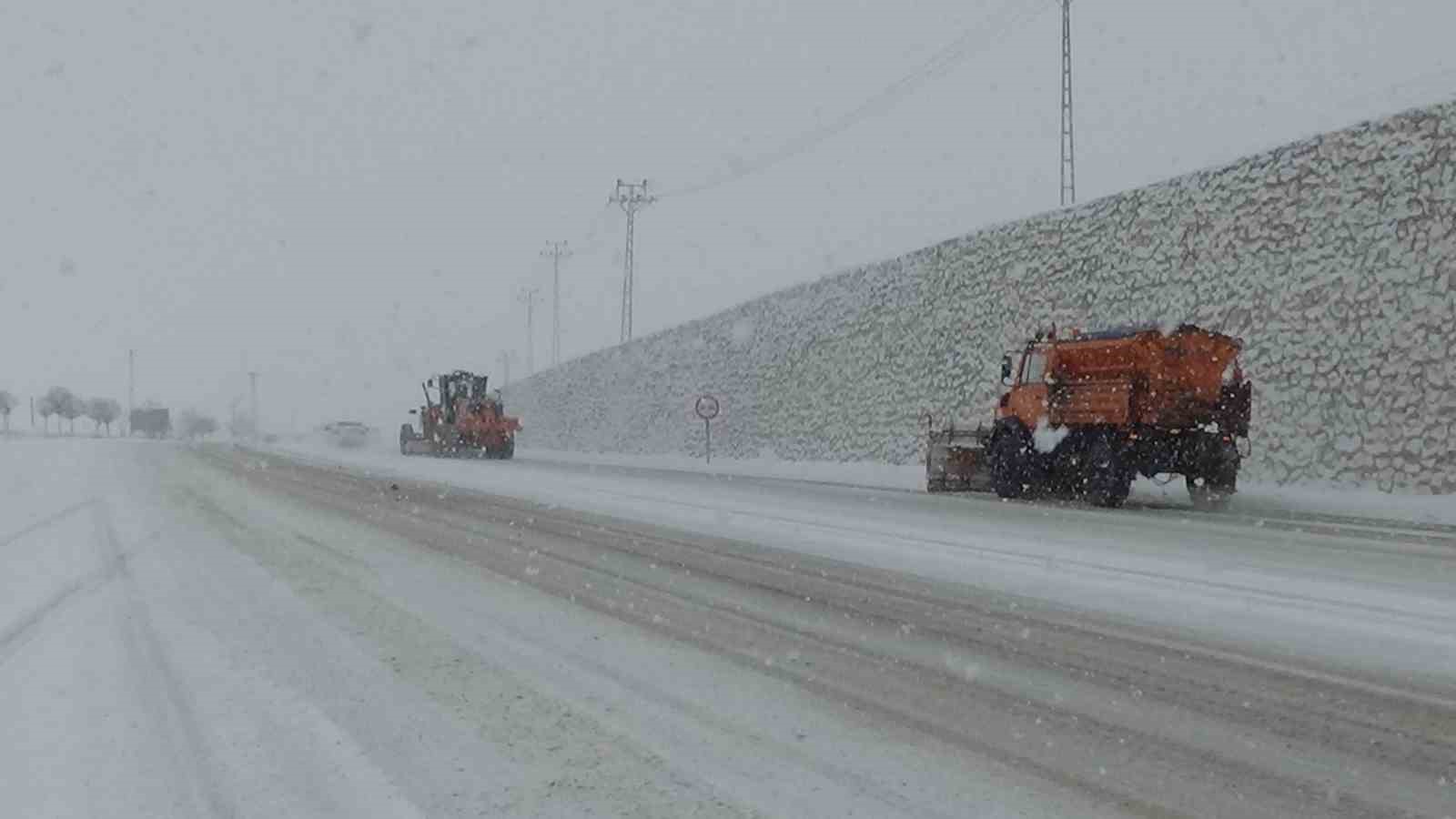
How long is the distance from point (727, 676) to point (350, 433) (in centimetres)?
5892

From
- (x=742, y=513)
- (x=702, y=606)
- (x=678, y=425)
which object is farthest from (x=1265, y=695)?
(x=678, y=425)

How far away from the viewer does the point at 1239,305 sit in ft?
65.2

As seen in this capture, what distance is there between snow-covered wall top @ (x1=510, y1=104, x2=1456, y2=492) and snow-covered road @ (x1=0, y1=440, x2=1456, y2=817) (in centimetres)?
695

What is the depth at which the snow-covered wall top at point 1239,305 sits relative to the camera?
16.7m

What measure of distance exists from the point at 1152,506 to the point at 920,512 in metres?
4.42

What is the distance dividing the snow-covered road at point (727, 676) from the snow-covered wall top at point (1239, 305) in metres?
6.95

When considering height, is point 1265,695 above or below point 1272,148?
below

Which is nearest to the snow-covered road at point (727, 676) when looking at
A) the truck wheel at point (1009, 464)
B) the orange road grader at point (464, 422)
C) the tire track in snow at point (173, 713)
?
the tire track in snow at point (173, 713)

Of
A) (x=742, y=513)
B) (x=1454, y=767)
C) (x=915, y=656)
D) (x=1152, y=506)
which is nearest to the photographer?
(x=1454, y=767)

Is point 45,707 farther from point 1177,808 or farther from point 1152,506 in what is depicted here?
point 1152,506

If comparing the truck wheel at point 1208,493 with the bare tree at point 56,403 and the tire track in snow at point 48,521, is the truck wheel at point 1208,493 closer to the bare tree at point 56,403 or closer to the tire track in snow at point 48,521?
the tire track in snow at point 48,521

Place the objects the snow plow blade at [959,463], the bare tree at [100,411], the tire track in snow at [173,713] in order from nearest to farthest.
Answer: the tire track in snow at [173,713]
the snow plow blade at [959,463]
the bare tree at [100,411]

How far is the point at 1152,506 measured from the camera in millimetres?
16484

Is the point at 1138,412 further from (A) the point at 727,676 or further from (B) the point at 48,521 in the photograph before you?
(B) the point at 48,521
